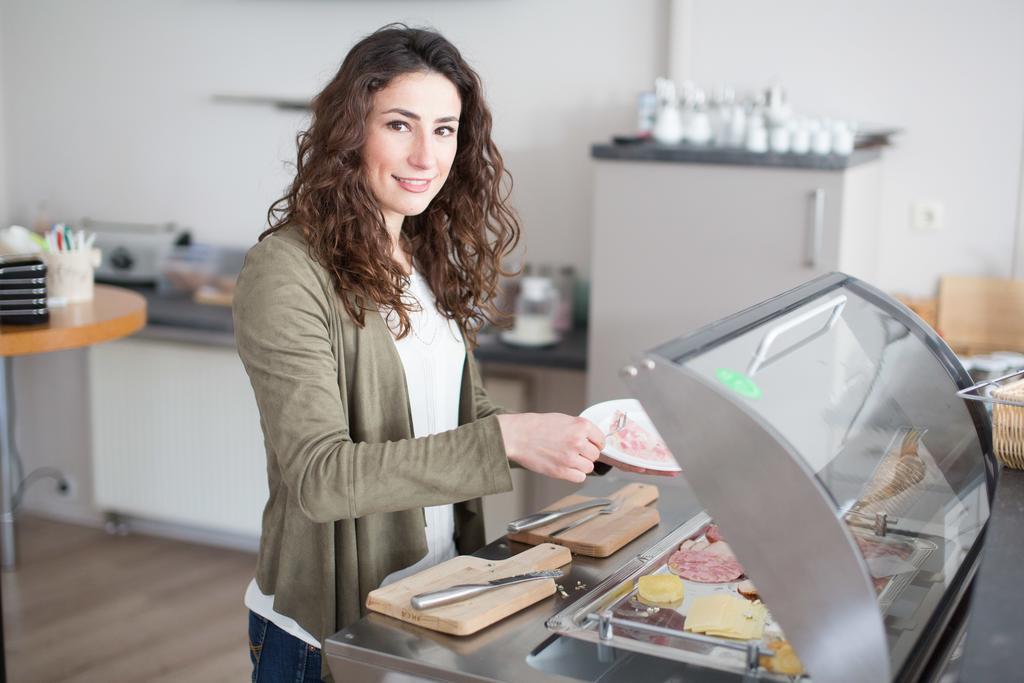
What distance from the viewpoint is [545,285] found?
348cm

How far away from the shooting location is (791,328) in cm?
139

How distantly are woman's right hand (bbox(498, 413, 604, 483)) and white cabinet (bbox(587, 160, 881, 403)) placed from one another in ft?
4.93

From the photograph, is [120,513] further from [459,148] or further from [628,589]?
[628,589]

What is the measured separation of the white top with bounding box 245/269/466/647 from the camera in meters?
1.76

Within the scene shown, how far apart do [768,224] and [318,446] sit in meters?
1.73

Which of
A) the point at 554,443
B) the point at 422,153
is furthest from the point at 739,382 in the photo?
the point at 422,153

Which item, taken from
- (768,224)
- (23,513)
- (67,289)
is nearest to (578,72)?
(768,224)

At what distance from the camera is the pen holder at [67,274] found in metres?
3.05

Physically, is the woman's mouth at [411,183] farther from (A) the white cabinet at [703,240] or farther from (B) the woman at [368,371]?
(A) the white cabinet at [703,240]

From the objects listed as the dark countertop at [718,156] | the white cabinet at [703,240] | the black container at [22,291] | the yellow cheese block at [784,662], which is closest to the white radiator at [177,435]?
the black container at [22,291]

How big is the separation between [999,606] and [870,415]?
1.13 feet

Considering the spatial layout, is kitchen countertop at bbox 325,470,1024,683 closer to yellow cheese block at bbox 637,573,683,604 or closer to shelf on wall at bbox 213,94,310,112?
yellow cheese block at bbox 637,573,683,604

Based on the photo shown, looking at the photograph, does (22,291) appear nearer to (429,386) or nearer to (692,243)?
(429,386)

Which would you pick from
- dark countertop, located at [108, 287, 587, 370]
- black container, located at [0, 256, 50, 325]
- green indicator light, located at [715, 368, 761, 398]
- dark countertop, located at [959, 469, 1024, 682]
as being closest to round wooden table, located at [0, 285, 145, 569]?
black container, located at [0, 256, 50, 325]
